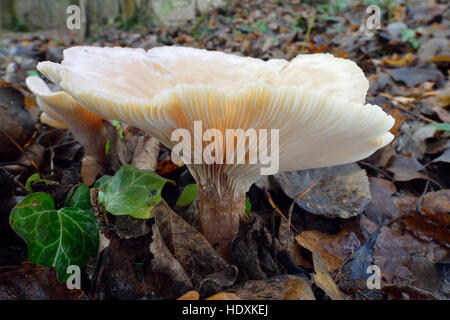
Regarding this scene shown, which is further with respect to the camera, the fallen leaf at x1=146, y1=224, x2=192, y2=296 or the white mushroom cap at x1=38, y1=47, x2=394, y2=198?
the fallen leaf at x1=146, y1=224, x2=192, y2=296

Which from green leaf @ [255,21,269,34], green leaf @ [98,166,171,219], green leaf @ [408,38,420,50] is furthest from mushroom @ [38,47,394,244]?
green leaf @ [255,21,269,34]

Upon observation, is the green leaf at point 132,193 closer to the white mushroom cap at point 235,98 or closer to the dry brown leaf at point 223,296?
the white mushroom cap at point 235,98

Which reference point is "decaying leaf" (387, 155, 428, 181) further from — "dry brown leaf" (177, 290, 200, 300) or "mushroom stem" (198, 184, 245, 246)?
"dry brown leaf" (177, 290, 200, 300)

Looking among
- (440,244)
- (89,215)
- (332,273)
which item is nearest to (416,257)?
Answer: (440,244)

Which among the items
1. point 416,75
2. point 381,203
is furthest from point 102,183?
point 416,75

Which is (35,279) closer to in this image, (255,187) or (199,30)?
(255,187)

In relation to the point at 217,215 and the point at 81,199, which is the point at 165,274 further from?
the point at 81,199
